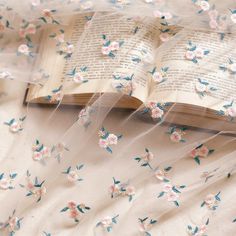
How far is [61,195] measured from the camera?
72 centimetres

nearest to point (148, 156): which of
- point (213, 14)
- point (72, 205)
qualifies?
point (72, 205)

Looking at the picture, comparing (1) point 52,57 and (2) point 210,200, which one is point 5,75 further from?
(2) point 210,200

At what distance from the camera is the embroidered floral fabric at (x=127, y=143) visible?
70 centimetres

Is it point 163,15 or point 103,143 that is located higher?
point 163,15

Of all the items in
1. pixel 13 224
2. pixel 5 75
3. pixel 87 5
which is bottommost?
pixel 13 224

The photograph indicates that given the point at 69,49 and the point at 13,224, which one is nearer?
the point at 13,224

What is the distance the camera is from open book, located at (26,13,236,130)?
73 cm

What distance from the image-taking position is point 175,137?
75cm

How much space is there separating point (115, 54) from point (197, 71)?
5.0 inches

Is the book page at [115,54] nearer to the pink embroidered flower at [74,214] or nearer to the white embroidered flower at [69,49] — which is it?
the white embroidered flower at [69,49]

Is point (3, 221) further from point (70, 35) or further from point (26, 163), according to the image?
point (70, 35)

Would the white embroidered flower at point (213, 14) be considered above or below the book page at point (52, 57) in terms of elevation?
above

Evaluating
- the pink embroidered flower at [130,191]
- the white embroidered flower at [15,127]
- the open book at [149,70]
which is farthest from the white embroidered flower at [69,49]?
the pink embroidered flower at [130,191]

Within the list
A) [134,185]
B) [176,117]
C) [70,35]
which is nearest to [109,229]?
[134,185]
